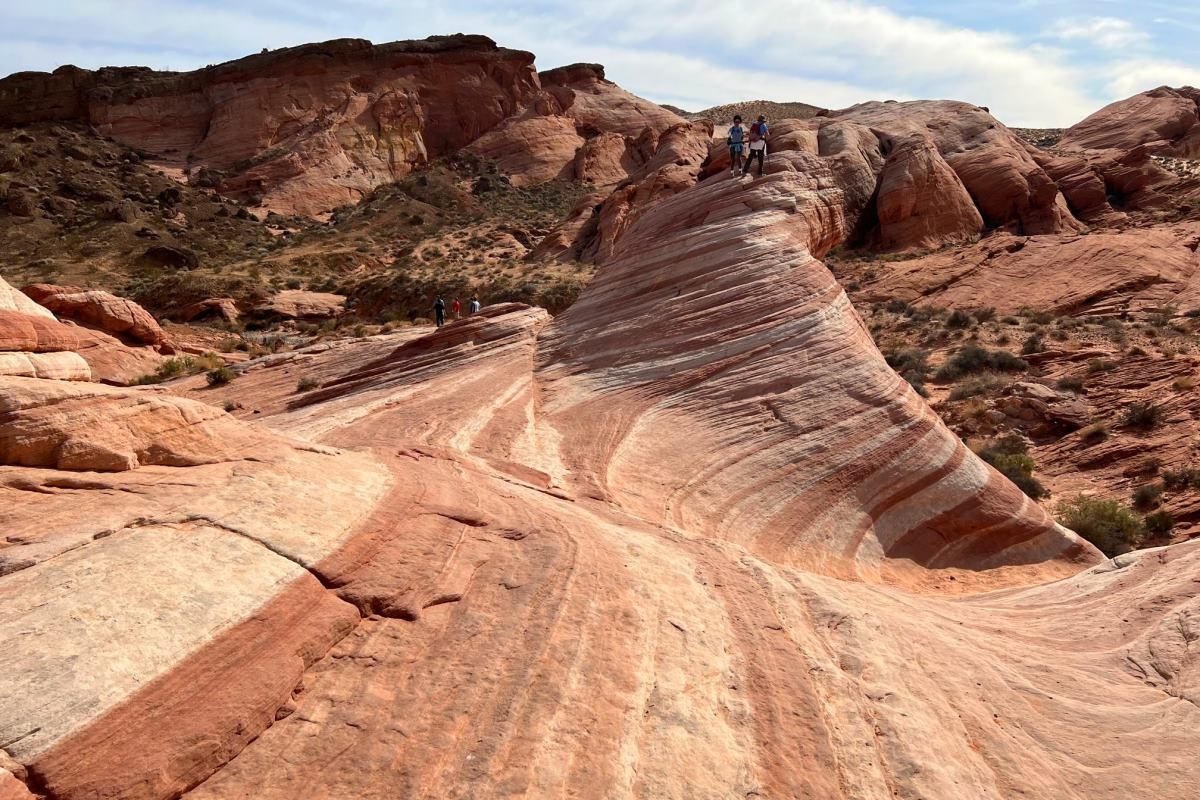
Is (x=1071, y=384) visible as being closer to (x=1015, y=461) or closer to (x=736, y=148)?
(x=1015, y=461)

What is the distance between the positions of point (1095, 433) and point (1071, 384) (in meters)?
2.90

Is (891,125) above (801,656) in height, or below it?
above

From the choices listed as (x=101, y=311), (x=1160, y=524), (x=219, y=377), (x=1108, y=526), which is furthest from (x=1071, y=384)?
(x=101, y=311)

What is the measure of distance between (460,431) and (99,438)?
4.11m

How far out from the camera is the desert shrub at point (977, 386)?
65.1ft

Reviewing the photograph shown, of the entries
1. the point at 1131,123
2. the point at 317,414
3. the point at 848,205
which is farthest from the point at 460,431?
the point at 1131,123

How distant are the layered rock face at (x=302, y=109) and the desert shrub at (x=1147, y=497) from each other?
5323cm

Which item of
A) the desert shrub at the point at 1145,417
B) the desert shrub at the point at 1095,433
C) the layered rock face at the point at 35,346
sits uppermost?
the layered rock face at the point at 35,346

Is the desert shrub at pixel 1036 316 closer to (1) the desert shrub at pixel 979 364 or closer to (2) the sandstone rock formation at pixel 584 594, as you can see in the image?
(1) the desert shrub at pixel 979 364

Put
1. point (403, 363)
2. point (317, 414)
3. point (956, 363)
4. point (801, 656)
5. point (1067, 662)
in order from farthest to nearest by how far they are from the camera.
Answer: point (956, 363) < point (403, 363) < point (317, 414) < point (1067, 662) < point (801, 656)

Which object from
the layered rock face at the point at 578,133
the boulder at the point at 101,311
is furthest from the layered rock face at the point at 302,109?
the boulder at the point at 101,311

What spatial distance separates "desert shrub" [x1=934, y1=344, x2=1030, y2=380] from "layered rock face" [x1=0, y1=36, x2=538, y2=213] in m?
46.7

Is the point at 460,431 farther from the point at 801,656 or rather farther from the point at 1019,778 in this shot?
the point at 1019,778

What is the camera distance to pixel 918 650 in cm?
522
